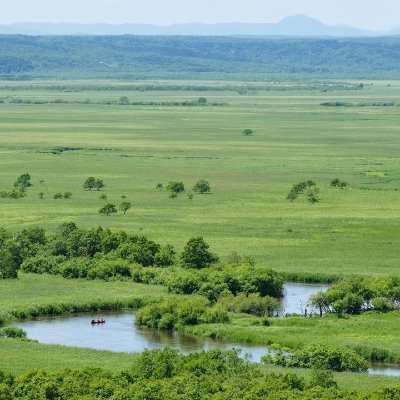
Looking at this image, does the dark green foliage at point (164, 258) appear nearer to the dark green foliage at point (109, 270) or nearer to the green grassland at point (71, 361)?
the dark green foliage at point (109, 270)

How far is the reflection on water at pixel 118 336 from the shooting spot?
43.3 meters

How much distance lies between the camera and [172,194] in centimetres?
8125

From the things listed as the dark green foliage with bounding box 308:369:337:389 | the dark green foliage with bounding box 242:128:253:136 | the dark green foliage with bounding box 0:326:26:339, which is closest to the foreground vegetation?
the dark green foliage with bounding box 308:369:337:389

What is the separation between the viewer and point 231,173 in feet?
314

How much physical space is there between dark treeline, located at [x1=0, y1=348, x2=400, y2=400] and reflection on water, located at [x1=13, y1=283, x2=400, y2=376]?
4.19m

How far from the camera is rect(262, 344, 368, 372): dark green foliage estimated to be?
39.8 metres

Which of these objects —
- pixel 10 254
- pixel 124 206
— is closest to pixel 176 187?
pixel 124 206

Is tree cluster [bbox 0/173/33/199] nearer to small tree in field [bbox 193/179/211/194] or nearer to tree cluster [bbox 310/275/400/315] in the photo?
small tree in field [bbox 193/179/211/194]

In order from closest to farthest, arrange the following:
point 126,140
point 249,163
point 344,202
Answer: point 344,202 < point 249,163 < point 126,140

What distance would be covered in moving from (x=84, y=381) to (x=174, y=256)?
23.4 metres

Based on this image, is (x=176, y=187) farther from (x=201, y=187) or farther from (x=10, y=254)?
(x=10, y=254)

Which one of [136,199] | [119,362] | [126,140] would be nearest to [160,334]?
[119,362]

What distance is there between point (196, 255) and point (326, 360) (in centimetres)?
1708

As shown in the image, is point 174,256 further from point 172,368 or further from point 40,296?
point 172,368
